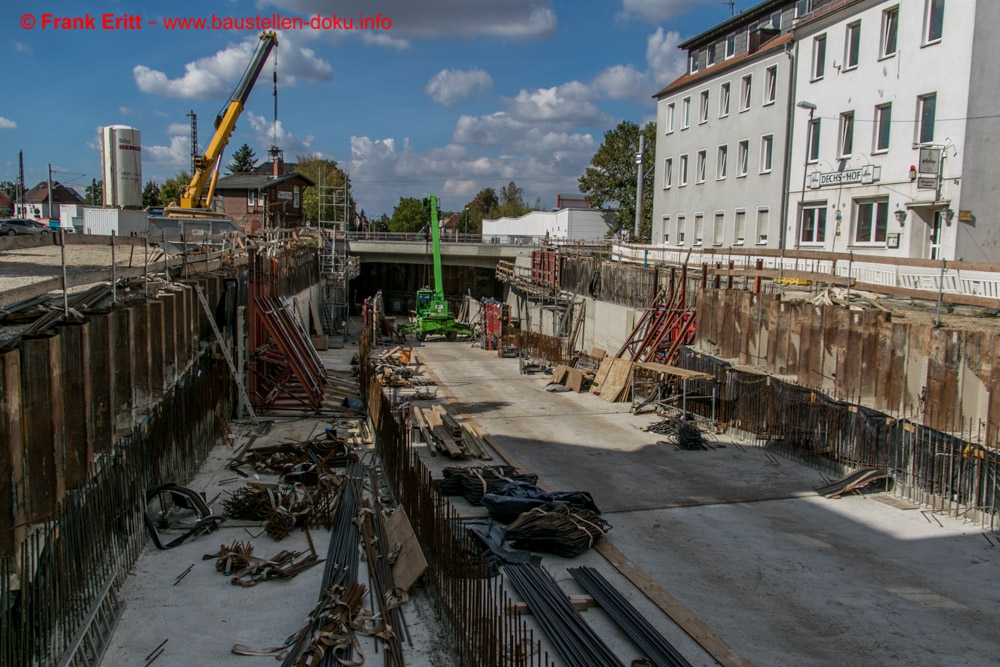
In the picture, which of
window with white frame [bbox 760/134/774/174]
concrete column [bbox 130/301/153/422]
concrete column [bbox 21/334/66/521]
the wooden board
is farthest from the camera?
window with white frame [bbox 760/134/774/174]

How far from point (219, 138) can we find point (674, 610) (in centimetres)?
2971

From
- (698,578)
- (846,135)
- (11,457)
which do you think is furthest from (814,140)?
(11,457)

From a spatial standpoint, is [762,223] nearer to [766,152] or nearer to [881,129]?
[766,152]

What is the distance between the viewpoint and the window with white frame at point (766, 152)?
32.6 m

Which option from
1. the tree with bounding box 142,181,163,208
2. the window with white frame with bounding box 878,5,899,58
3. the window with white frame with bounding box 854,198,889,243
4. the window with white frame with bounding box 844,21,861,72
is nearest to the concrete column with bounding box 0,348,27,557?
the window with white frame with bounding box 854,198,889,243

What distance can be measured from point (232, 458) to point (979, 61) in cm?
2308

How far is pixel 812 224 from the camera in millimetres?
30000

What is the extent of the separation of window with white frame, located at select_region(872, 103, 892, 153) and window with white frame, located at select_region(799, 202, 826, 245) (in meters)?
3.28

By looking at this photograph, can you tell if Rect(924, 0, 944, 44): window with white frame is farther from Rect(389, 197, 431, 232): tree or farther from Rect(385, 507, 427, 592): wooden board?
Rect(389, 197, 431, 232): tree

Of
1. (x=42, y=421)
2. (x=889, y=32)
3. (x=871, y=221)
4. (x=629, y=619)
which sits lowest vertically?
(x=629, y=619)

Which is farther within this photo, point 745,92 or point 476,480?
point 745,92

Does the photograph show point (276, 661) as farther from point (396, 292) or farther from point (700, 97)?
point (396, 292)

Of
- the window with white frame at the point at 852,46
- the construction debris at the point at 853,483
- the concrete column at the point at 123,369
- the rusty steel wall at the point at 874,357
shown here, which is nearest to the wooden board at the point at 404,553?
the concrete column at the point at 123,369

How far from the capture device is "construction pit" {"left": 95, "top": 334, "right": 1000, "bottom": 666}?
23.8 ft
